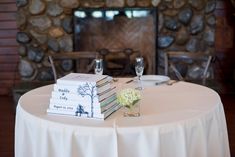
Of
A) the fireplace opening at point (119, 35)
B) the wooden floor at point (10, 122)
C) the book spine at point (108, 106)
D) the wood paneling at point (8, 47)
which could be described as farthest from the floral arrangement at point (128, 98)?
the wood paneling at point (8, 47)

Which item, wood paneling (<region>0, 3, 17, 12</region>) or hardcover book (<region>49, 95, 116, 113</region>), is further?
wood paneling (<region>0, 3, 17, 12</region>)

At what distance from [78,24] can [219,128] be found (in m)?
2.76

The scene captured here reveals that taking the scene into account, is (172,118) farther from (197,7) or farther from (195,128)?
(197,7)

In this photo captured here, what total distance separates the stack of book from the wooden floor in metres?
1.51

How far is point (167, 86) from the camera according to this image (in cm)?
213

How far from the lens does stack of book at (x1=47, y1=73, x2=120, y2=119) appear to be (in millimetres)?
1533

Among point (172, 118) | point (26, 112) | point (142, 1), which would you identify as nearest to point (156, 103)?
point (172, 118)

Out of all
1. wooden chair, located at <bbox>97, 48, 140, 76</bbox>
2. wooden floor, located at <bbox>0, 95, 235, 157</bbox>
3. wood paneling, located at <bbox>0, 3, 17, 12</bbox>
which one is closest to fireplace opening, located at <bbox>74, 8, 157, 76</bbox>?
wooden chair, located at <bbox>97, 48, 140, 76</bbox>

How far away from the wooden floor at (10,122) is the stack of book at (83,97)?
1.51 meters

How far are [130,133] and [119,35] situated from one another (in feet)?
9.68

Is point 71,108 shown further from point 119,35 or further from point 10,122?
point 119,35

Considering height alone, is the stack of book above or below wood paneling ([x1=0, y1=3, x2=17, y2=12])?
below

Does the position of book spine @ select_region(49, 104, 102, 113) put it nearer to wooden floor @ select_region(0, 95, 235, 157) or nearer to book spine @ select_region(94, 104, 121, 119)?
book spine @ select_region(94, 104, 121, 119)

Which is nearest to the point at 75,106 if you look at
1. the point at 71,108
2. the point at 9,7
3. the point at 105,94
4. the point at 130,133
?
the point at 71,108
